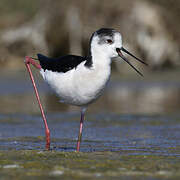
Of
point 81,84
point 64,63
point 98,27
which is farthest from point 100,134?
point 98,27

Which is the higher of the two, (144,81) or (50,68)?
(144,81)

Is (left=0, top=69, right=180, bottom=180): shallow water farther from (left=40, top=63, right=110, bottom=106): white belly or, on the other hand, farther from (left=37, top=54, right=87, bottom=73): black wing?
(left=37, top=54, right=87, bottom=73): black wing

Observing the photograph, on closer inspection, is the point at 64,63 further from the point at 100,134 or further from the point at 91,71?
the point at 100,134

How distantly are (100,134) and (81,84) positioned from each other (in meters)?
2.43

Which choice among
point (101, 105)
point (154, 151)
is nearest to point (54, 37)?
point (101, 105)

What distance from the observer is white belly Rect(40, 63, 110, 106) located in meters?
6.14

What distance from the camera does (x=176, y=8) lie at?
757 inches

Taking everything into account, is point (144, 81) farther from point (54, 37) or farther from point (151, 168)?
point (151, 168)

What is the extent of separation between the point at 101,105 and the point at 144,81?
4598 mm

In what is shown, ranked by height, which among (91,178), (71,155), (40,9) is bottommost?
(91,178)

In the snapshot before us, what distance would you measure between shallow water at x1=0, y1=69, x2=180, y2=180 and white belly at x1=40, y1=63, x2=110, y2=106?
2.22 ft

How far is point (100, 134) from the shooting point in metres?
8.48

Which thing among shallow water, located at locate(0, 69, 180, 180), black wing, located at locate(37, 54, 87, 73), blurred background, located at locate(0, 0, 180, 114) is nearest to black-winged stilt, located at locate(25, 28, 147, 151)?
black wing, located at locate(37, 54, 87, 73)

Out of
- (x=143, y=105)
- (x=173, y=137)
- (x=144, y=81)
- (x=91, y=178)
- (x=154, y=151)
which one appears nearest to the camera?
(x=91, y=178)
